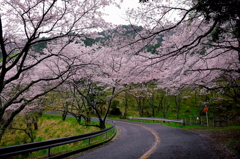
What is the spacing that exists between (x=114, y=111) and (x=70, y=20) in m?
29.1

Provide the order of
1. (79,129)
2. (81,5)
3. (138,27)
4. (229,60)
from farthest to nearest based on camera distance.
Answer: (79,129) < (229,60) < (81,5) < (138,27)

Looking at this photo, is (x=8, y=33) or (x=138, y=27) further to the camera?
(x=8, y=33)

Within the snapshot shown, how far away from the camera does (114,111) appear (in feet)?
109

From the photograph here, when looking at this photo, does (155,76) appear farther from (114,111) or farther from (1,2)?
(114,111)

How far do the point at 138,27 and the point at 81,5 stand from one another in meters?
2.57

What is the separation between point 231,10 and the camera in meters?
4.32

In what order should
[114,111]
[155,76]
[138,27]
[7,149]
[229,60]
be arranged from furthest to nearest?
[114,111] → [155,76] → [229,60] → [138,27] → [7,149]

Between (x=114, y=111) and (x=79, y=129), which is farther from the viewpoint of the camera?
(x=114, y=111)

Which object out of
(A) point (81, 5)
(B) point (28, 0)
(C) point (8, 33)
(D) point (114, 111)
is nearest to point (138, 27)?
(A) point (81, 5)

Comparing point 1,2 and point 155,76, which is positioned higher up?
point 1,2

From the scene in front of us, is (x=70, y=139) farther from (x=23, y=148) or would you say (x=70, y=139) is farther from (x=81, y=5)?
(x=81, y=5)

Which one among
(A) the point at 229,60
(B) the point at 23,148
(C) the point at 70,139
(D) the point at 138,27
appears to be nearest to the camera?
(B) the point at 23,148

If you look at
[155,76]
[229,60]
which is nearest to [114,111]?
[155,76]

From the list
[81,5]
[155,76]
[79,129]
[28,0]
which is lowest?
[79,129]
